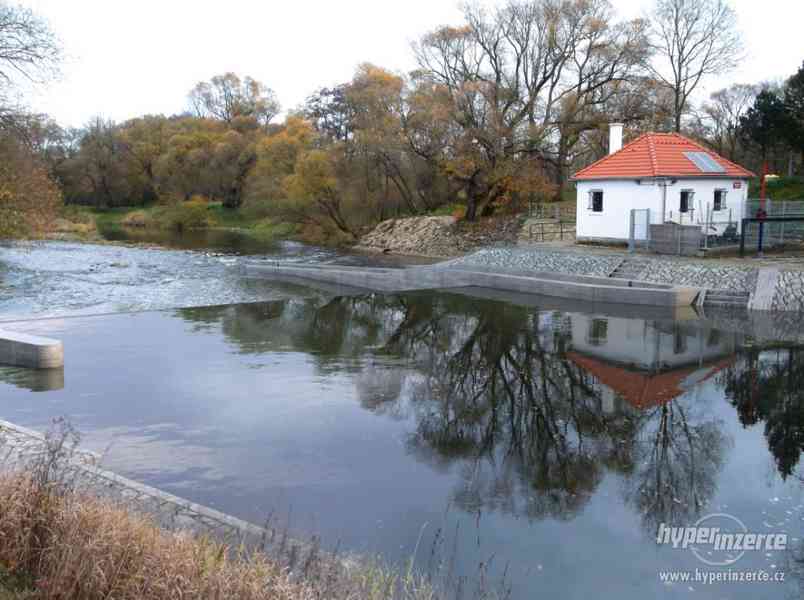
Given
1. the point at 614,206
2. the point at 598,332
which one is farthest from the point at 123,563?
the point at 614,206

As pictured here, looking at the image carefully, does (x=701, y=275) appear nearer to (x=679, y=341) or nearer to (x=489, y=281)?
(x=679, y=341)

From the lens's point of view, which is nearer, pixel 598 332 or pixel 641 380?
pixel 641 380

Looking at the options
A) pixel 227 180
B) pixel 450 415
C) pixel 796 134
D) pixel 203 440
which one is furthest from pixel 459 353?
pixel 227 180

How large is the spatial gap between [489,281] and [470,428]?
16.0 m

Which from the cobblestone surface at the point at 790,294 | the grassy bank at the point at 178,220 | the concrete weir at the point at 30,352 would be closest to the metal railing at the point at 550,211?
the cobblestone surface at the point at 790,294

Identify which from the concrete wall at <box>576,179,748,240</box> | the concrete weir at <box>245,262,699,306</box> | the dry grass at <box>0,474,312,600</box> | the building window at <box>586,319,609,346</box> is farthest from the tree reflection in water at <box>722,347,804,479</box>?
the concrete wall at <box>576,179,748,240</box>

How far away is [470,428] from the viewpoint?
1108cm

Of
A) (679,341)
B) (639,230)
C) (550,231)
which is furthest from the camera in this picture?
(550,231)

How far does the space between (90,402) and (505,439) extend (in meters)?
6.79

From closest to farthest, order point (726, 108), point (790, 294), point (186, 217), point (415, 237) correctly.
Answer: point (790, 294)
point (415, 237)
point (726, 108)
point (186, 217)

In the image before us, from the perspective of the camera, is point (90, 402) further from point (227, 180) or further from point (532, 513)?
point (227, 180)

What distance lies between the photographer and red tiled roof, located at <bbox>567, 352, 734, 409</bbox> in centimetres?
1278

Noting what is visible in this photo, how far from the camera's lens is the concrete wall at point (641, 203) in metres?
27.1

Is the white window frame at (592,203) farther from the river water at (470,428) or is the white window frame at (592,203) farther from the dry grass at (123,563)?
the dry grass at (123,563)
